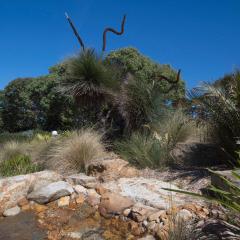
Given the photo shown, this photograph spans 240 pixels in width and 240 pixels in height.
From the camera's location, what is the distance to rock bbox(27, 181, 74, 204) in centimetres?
539

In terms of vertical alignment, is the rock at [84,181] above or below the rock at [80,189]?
above

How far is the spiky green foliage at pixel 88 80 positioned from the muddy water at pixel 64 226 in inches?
165

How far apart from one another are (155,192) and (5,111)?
20.3m

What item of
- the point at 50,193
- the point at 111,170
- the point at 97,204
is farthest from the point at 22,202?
the point at 111,170

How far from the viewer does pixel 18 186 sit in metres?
5.82

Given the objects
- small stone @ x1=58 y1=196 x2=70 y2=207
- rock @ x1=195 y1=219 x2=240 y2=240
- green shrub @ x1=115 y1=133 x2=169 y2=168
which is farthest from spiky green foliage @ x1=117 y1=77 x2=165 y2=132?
rock @ x1=195 y1=219 x2=240 y2=240

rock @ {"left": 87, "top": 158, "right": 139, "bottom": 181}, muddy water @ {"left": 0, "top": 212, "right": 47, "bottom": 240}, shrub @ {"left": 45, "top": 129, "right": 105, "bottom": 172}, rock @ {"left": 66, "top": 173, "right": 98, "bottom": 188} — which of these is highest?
shrub @ {"left": 45, "top": 129, "right": 105, "bottom": 172}

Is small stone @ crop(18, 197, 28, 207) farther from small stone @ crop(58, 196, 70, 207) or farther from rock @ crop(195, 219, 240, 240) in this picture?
rock @ crop(195, 219, 240, 240)

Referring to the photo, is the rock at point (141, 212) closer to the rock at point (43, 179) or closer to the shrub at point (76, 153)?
the rock at point (43, 179)

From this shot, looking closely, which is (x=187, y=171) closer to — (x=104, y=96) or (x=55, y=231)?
(x=55, y=231)

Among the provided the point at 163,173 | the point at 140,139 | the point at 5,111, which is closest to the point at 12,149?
the point at 140,139

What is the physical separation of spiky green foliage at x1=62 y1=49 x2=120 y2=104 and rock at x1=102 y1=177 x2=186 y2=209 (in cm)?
356

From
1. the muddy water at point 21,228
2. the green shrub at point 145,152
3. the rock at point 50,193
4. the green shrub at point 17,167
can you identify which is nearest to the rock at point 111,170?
the green shrub at point 145,152

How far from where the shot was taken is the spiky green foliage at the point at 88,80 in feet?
29.2
